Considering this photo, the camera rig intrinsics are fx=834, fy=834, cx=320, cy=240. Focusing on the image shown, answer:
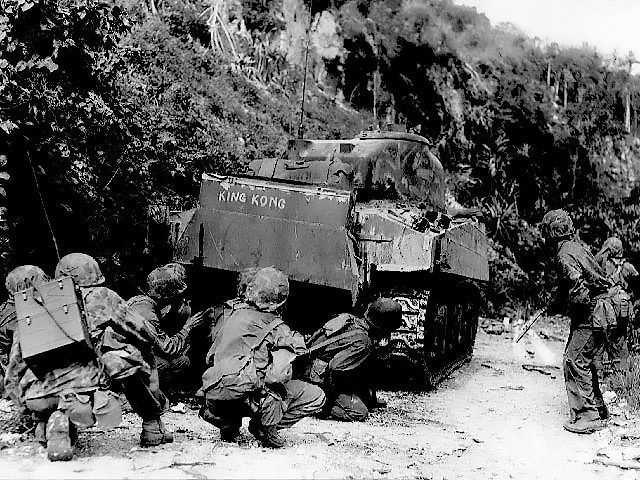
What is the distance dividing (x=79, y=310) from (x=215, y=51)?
1652 cm

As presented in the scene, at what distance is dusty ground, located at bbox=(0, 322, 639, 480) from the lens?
4.77 metres

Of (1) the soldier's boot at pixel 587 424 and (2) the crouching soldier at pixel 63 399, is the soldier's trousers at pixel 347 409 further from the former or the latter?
(2) the crouching soldier at pixel 63 399

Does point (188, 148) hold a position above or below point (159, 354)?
above

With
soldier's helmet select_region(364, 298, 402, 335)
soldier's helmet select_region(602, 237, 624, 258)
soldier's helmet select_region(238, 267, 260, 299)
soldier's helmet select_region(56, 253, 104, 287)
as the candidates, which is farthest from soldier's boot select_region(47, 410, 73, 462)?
soldier's helmet select_region(602, 237, 624, 258)

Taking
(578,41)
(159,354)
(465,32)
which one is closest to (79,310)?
(159,354)

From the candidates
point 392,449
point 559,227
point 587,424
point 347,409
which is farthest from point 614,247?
point 392,449

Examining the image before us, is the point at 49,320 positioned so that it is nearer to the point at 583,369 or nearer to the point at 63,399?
the point at 63,399

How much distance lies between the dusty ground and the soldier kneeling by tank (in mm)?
201

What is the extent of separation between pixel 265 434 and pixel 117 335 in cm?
117

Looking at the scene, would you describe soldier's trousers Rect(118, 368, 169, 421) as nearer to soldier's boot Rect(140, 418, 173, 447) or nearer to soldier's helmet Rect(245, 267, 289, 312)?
soldier's boot Rect(140, 418, 173, 447)

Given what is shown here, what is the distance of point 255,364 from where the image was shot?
5246 mm

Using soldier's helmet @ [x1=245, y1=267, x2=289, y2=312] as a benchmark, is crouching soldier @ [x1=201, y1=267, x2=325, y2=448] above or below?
below

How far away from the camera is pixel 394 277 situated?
8805 mm

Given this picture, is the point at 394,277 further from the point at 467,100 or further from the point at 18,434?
the point at 467,100
